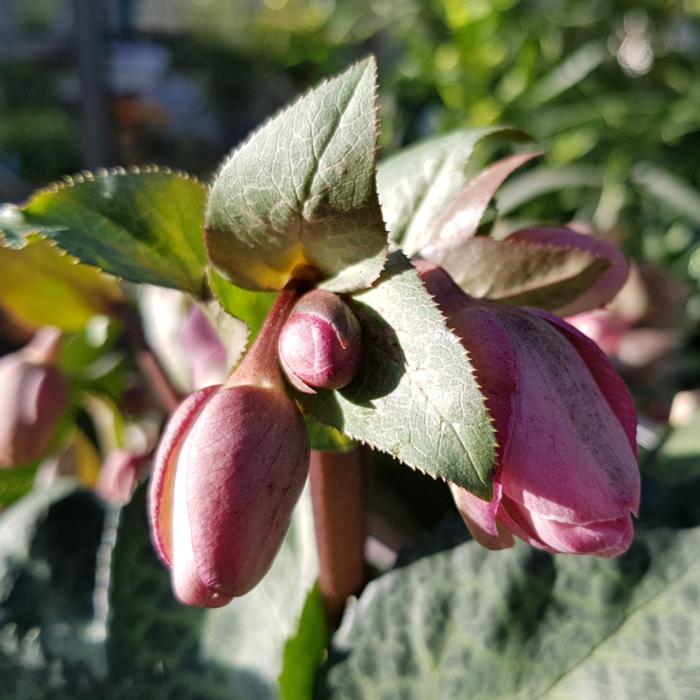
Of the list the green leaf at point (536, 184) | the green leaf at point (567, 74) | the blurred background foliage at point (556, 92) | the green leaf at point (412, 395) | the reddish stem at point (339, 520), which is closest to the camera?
the green leaf at point (412, 395)

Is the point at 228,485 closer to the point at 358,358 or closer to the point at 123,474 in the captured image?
the point at 358,358

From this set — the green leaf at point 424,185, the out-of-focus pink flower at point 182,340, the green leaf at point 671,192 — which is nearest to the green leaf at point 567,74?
the green leaf at point 671,192

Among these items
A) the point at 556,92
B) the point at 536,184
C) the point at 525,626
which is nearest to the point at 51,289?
the point at 525,626

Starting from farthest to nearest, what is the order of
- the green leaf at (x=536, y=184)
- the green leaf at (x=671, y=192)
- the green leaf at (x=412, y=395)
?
the green leaf at (x=671, y=192) < the green leaf at (x=536, y=184) < the green leaf at (x=412, y=395)

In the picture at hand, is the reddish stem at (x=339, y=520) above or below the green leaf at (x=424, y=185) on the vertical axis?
below

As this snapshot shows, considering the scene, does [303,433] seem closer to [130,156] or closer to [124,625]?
[124,625]

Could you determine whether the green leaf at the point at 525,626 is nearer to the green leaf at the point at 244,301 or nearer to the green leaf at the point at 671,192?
the green leaf at the point at 244,301

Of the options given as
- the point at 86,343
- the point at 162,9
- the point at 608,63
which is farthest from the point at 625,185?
the point at 162,9
